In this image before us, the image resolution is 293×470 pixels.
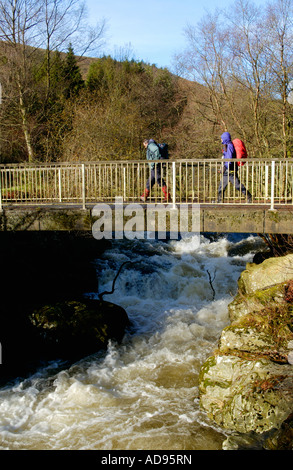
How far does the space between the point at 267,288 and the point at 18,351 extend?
6.21 m

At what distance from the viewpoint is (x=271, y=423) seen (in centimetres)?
655

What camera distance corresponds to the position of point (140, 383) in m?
8.62

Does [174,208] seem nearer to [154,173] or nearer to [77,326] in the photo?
[154,173]

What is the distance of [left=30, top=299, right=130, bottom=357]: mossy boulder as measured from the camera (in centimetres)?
1009

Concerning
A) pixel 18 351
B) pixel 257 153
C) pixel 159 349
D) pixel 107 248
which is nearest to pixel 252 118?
pixel 257 153

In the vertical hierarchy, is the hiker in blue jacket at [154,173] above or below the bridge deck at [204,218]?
above

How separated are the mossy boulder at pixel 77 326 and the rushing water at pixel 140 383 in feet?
1.06

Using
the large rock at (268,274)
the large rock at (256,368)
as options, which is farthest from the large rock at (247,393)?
the large rock at (268,274)

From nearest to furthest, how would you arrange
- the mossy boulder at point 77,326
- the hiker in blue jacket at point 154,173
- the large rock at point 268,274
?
the mossy boulder at point 77,326, the large rock at point 268,274, the hiker in blue jacket at point 154,173

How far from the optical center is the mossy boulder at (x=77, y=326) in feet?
33.1

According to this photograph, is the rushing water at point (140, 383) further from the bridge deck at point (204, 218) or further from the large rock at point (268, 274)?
the bridge deck at point (204, 218)

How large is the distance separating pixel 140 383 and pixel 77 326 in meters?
2.46

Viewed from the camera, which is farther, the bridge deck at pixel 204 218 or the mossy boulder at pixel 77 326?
the mossy boulder at pixel 77 326

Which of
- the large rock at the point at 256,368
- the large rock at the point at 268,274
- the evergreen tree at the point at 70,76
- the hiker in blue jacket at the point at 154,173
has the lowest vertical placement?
the large rock at the point at 256,368
